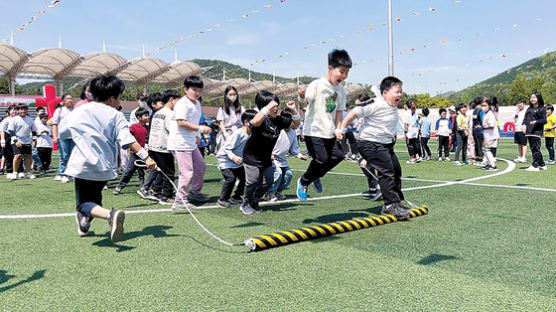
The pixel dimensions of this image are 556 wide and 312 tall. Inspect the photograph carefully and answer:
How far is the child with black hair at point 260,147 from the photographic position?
18.1 ft

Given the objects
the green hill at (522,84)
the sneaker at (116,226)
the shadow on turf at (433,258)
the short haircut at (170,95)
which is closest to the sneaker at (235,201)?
the short haircut at (170,95)

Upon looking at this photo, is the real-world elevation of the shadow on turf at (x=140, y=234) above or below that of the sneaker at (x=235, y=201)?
below

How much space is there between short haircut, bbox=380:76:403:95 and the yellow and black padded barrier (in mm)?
1649

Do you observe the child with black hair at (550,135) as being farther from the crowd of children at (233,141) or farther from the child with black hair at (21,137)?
the child with black hair at (21,137)

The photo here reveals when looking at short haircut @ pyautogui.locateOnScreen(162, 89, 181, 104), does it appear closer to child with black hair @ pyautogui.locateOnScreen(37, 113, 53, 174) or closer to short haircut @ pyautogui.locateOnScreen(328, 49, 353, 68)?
short haircut @ pyautogui.locateOnScreen(328, 49, 353, 68)

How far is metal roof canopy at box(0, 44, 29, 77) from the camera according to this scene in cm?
3784

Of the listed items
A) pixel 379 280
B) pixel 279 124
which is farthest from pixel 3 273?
pixel 279 124

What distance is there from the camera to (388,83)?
5.41m

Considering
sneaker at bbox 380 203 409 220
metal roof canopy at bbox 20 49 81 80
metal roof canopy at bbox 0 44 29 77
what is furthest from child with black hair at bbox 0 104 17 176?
metal roof canopy at bbox 20 49 81 80

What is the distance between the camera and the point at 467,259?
3.51m

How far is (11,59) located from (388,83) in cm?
4377

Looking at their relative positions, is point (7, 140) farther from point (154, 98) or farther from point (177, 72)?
point (177, 72)

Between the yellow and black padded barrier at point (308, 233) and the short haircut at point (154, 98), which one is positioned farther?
the short haircut at point (154, 98)

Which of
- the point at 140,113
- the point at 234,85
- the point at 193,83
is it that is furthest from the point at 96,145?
the point at 234,85
